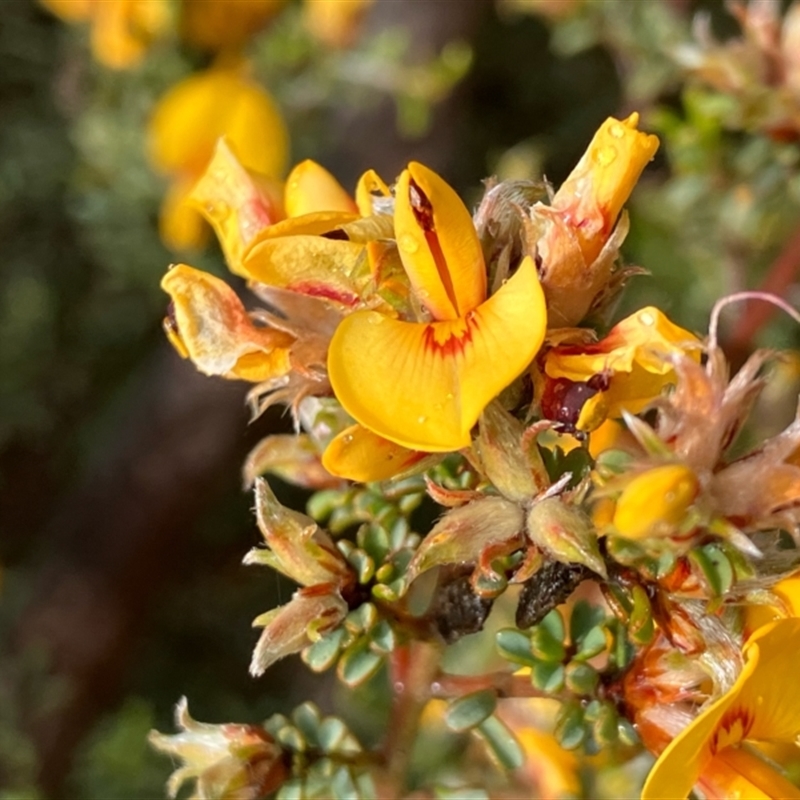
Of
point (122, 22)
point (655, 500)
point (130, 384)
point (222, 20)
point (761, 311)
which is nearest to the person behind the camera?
point (655, 500)

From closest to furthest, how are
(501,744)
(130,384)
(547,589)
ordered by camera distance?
(547,589) → (501,744) → (130,384)

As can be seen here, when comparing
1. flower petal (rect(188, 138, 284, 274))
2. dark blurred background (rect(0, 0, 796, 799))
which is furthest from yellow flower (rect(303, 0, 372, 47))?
flower petal (rect(188, 138, 284, 274))

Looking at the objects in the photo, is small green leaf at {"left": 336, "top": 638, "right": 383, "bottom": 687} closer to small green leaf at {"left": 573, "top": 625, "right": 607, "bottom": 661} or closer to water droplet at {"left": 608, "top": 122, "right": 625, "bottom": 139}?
small green leaf at {"left": 573, "top": 625, "right": 607, "bottom": 661}

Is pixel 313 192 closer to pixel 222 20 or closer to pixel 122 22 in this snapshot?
pixel 122 22

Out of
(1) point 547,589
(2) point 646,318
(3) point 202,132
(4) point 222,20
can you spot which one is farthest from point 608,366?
(4) point 222,20

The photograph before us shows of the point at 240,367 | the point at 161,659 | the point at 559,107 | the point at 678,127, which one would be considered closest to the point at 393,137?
the point at 559,107

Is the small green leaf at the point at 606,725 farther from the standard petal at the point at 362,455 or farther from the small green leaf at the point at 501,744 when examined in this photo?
the standard petal at the point at 362,455

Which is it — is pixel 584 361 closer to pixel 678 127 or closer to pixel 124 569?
pixel 678 127
